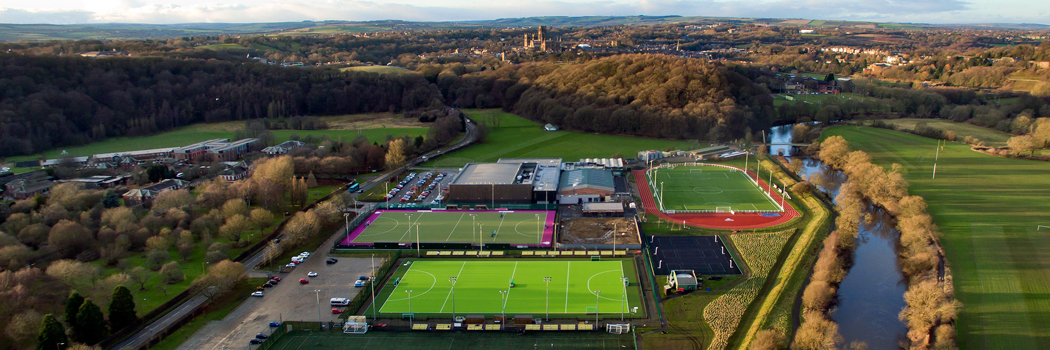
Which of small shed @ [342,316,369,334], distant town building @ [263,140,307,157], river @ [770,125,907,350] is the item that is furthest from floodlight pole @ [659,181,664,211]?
distant town building @ [263,140,307,157]

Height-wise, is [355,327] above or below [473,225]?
below

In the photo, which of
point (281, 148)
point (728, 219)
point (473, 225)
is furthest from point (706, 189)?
point (281, 148)

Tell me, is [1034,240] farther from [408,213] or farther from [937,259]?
[408,213]

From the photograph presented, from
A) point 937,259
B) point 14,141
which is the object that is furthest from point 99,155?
point 937,259

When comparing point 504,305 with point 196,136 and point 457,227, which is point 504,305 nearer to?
point 457,227

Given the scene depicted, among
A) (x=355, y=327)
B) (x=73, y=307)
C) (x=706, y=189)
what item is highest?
(x=73, y=307)

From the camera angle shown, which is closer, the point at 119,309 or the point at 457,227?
the point at 119,309
